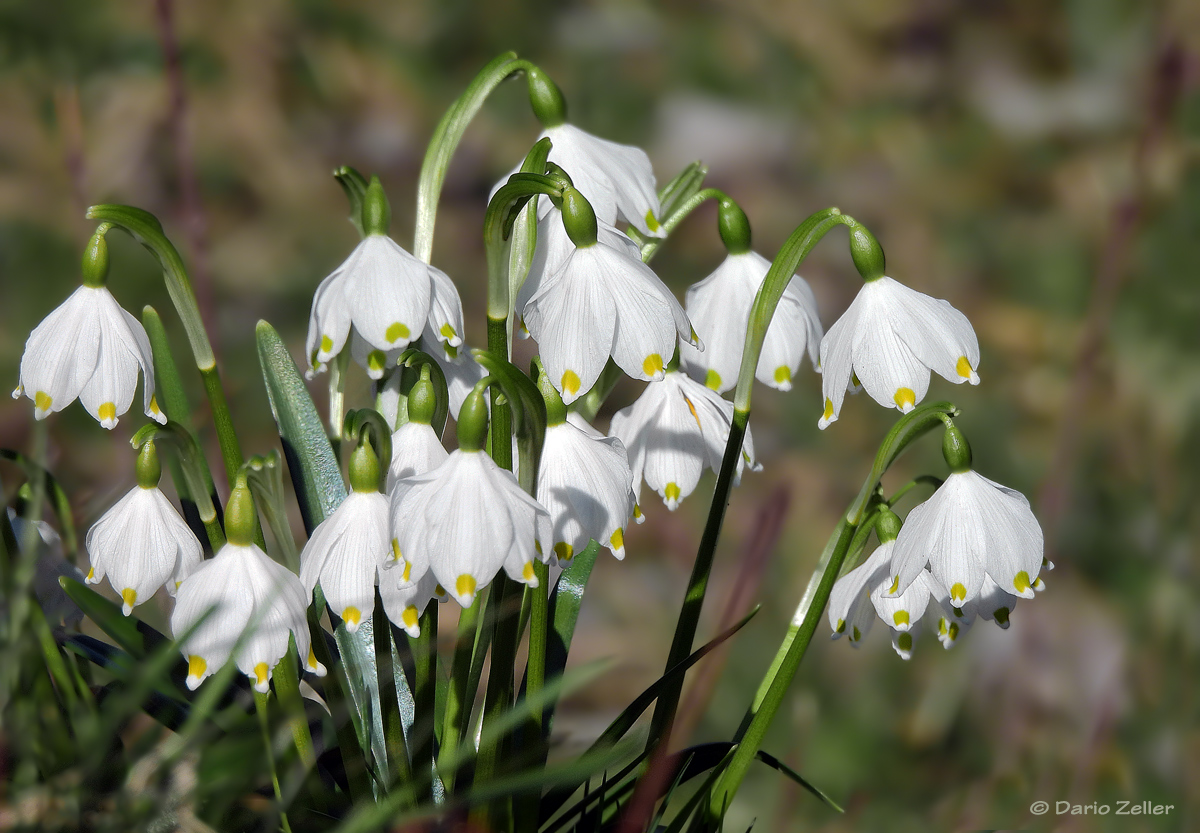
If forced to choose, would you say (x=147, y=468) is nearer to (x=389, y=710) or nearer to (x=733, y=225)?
(x=389, y=710)

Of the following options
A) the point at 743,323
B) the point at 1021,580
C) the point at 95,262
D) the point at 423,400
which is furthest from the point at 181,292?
the point at 1021,580

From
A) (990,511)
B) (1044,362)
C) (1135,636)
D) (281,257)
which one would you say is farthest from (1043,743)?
(281,257)

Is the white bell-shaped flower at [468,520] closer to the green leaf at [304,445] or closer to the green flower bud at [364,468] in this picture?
the green flower bud at [364,468]

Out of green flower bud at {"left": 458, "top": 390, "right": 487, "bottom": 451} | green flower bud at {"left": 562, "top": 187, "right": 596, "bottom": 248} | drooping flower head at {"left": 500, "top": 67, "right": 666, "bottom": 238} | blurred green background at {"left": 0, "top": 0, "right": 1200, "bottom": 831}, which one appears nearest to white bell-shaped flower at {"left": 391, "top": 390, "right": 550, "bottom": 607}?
green flower bud at {"left": 458, "top": 390, "right": 487, "bottom": 451}

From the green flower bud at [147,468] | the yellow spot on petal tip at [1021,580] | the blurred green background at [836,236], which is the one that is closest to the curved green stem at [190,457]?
the green flower bud at [147,468]

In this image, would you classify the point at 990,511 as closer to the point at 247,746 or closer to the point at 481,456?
the point at 481,456

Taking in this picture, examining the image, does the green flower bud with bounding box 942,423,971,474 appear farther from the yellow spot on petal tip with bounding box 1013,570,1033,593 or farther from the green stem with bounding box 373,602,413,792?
the green stem with bounding box 373,602,413,792
